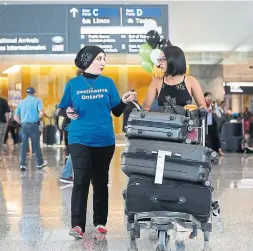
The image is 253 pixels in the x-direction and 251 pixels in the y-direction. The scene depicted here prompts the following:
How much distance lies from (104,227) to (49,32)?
6.32 metres

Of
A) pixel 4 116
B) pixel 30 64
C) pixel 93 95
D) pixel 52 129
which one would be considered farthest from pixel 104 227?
pixel 30 64

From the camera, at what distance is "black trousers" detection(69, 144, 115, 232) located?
4508 millimetres

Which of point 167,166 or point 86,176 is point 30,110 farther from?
point 167,166

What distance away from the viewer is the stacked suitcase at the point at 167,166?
383 centimetres

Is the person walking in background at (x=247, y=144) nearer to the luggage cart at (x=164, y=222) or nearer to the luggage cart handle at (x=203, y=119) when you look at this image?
the luggage cart handle at (x=203, y=119)

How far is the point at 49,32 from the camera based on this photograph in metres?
10.4

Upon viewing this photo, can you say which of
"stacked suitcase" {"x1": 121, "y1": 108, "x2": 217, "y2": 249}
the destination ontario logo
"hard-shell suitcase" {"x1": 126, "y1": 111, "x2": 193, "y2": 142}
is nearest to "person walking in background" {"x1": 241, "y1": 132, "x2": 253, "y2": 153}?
the destination ontario logo

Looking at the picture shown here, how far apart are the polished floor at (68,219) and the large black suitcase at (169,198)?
1.53 ft

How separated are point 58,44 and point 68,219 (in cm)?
564

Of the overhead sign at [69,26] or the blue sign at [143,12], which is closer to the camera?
the overhead sign at [69,26]

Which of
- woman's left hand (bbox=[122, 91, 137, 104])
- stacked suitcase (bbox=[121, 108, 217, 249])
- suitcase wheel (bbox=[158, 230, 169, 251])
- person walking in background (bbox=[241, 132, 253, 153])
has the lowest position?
person walking in background (bbox=[241, 132, 253, 153])

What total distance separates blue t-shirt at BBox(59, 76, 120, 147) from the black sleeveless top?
0.47m

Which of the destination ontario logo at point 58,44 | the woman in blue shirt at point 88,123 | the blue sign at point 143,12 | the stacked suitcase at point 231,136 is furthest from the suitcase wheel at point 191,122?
the stacked suitcase at point 231,136

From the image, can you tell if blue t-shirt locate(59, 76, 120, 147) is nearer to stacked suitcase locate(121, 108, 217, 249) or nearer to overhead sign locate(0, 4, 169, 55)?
stacked suitcase locate(121, 108, 217, 249)
